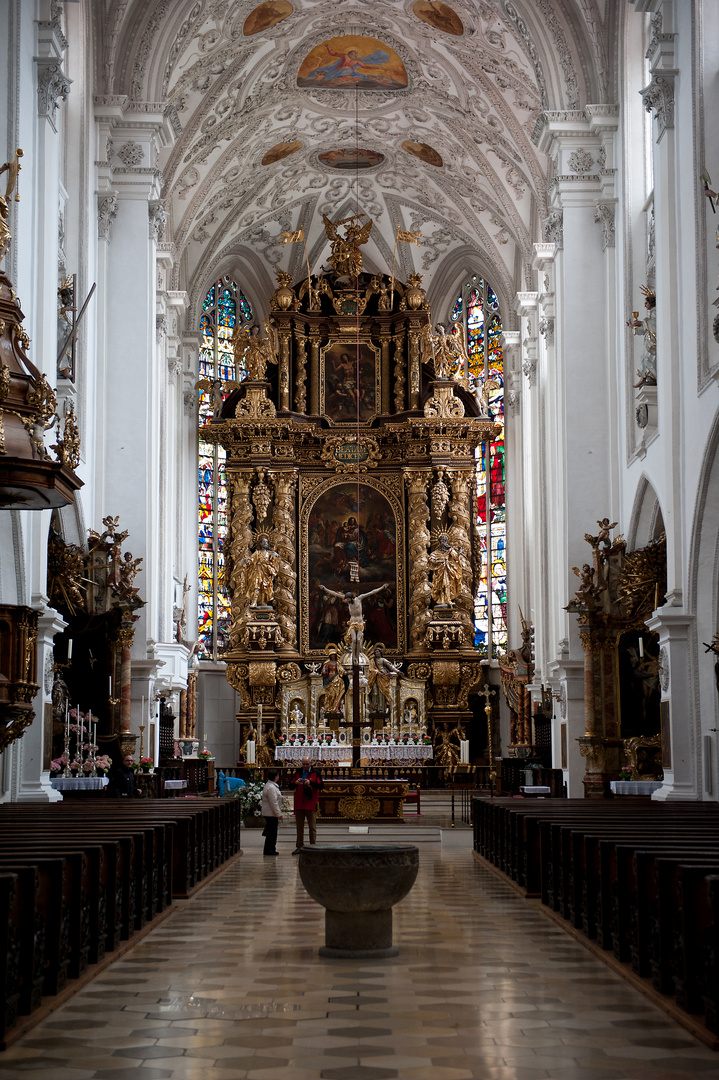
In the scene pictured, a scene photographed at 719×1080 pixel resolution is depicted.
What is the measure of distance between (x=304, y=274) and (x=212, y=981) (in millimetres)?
29305

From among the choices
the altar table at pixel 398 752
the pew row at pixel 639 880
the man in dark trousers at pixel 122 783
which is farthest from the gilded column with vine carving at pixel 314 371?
the pew row at pixel 639 880

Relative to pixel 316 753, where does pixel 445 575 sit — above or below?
above

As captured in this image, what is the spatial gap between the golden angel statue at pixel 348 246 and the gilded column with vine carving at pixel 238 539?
18.8ft

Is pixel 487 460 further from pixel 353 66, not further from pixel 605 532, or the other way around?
pixel 605 532

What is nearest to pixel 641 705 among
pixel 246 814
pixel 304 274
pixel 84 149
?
pixel 246 814

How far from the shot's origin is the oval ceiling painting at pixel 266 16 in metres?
24.1

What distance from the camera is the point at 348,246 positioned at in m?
32.3

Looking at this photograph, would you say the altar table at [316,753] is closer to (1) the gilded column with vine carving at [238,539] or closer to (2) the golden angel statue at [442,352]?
(1) the gilded column with vine carving at [238,539]

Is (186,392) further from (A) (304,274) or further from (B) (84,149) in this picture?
(B) (84,149)

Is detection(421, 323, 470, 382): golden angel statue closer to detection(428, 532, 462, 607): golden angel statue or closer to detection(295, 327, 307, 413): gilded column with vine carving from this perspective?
detection(295, 327, 307, 413): gilded column with vine carving

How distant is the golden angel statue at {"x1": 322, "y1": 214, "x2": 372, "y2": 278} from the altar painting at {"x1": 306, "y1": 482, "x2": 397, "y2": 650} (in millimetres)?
5358

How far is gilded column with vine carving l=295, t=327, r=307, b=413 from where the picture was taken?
3200cm

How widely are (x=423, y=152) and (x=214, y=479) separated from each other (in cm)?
946

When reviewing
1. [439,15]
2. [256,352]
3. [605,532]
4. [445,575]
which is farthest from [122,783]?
[256,352]
